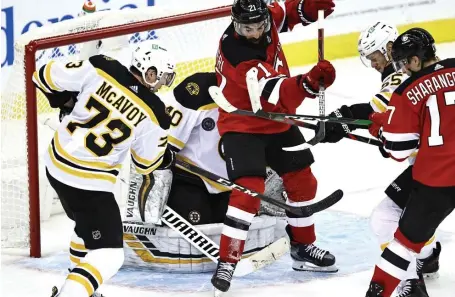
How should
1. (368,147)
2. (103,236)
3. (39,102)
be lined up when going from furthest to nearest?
1. (368,147)
2. (39,102)
3. (103,236)

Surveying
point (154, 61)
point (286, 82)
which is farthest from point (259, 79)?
point (154, 61)

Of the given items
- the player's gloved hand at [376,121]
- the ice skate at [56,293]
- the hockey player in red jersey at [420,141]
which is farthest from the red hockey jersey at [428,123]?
the ice skate at [56,293]

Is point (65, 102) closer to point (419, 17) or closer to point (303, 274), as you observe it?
point (303, 274)

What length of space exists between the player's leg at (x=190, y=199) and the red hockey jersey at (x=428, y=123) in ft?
3.26

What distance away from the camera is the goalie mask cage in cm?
444

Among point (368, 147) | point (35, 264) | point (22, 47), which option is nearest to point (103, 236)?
point (35, 264)

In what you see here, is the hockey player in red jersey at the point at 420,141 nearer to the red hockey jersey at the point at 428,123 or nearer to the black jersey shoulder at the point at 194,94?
the red hockey jersey at the point at 428,123

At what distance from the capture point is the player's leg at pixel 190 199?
4273 millimetres

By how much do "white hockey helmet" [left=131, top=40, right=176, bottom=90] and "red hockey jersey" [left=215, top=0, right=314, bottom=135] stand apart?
31 cm

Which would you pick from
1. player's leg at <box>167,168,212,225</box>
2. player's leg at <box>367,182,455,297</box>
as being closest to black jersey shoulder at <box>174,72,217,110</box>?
player's leg at <box>167,168,212,225</box>

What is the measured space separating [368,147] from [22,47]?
220cm

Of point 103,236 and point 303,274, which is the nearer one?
point 103,236

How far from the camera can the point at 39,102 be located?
15.4 feet

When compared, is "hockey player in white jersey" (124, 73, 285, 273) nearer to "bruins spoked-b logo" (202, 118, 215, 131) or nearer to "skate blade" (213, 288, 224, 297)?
"bruins spoked-b logo" (202, 118, 215, 131)
